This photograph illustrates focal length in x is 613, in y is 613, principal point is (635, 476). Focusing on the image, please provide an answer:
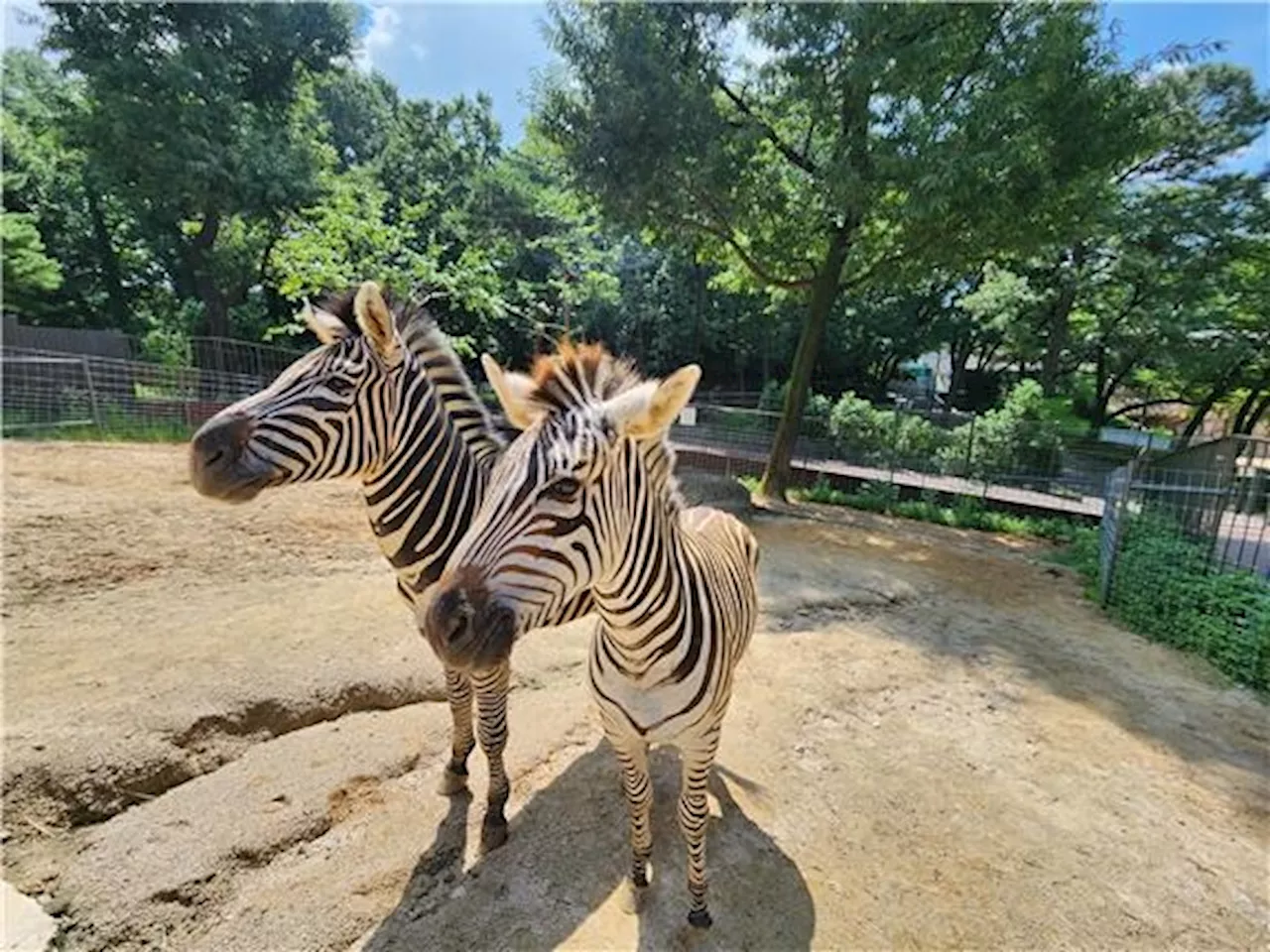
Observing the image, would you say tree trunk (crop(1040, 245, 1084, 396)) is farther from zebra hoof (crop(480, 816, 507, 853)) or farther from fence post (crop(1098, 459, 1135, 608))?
zebra hoof (crop(480, 816, 507, 853))

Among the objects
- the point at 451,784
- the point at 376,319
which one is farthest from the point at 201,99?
the point at 451,784

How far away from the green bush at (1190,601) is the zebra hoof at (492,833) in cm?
600

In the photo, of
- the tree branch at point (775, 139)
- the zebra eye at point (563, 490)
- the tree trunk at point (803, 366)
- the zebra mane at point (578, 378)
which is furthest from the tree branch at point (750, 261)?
the zebra eye at point (563, 490)

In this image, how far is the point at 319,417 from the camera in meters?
2.42

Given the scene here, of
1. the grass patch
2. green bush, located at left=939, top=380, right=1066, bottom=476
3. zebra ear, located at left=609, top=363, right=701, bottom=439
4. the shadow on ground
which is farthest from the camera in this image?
green bush, located at left=939, top=380, right=1066, bottom=476

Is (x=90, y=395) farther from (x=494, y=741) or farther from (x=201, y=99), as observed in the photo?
(x=494, y=741)

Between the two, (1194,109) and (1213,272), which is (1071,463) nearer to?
(1213,272)

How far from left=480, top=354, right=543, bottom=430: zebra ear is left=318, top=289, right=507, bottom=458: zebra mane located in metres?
1.19

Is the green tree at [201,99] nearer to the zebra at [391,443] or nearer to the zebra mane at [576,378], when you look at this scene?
the zebra at [391,443]

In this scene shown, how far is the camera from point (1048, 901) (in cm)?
281

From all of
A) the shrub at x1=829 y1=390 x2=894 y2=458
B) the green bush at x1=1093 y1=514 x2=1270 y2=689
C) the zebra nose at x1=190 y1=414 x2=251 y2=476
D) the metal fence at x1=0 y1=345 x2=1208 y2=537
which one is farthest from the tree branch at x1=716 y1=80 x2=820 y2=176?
the zebra nose at x1=190 y1=414 x2=251 y2=476

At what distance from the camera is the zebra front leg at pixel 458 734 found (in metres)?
3.20

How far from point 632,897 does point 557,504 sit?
202cm

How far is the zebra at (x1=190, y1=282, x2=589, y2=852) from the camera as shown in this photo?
7.62 ft
